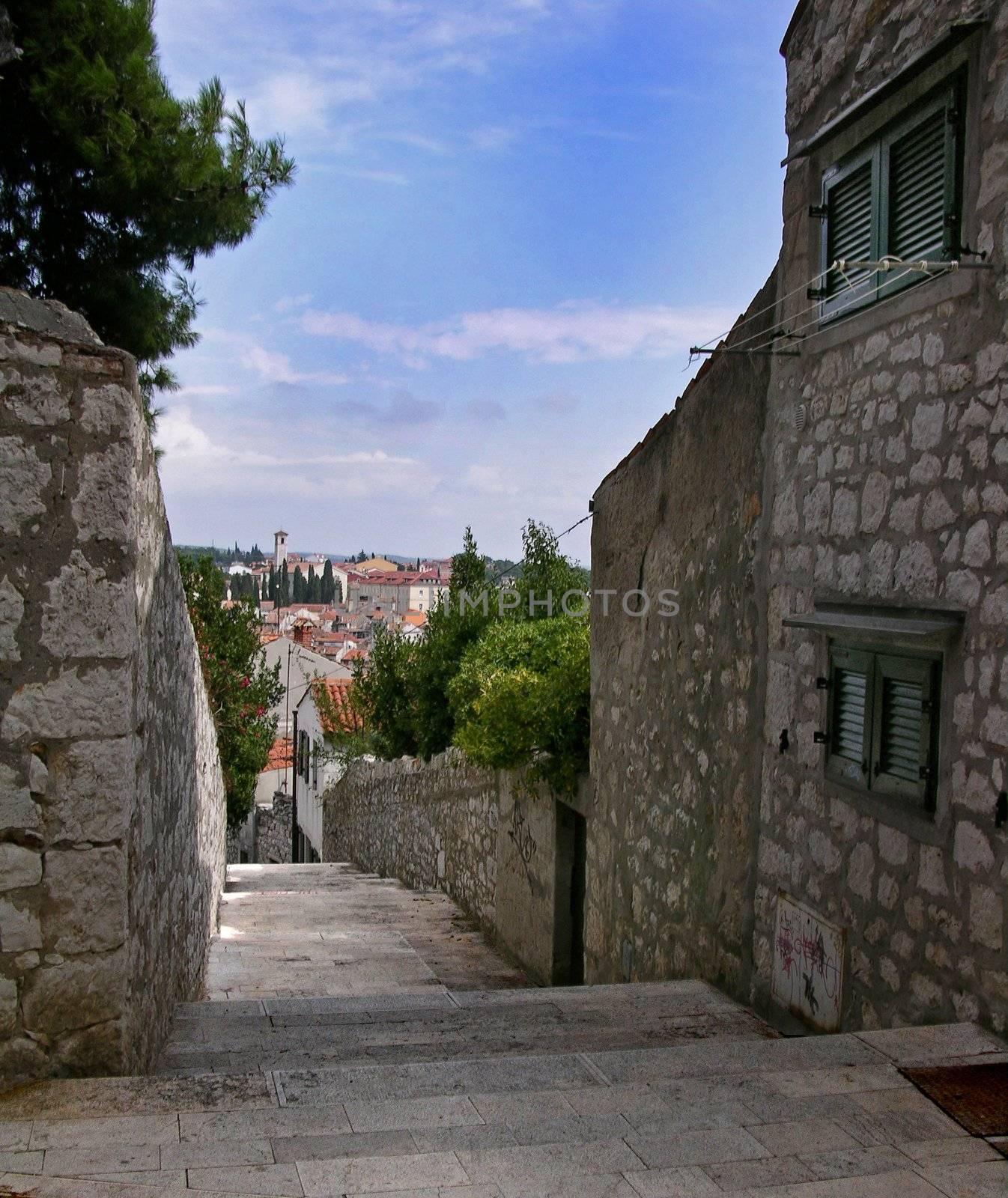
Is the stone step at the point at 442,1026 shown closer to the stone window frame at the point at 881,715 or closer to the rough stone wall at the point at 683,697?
the rough stone wall at the point at 683,697

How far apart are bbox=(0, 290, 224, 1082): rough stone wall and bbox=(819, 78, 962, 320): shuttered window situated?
9.03ft

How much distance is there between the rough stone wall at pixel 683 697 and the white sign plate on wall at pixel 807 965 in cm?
36

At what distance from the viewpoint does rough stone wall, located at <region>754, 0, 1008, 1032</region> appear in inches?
141

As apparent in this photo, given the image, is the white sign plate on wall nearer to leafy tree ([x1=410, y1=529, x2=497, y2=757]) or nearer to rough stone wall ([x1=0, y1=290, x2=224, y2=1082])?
rough stone wall ([x1=0, y1=290, x2=224, y2=1082])

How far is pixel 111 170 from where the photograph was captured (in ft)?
27.2

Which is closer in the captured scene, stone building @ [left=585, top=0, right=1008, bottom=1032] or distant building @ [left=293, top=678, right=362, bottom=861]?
stone building @ [left=585, top=0, right=1008, bottom=1032]

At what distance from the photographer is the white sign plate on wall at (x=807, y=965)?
446 centimetres

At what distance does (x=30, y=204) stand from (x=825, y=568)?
23.3 feet

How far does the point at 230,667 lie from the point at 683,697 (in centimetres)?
975

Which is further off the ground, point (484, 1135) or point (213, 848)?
point (484, 1135)

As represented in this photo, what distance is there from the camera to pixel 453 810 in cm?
1173

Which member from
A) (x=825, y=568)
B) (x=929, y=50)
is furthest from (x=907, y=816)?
(x=929, y=50)

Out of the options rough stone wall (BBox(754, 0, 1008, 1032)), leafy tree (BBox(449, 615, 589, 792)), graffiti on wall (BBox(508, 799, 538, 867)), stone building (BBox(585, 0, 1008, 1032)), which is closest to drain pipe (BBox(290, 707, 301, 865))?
graffiti on wall (BBox(508, 799, 538, 867))

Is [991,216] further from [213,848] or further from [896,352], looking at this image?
[213,848]
